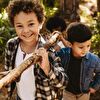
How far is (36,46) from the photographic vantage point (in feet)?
9.31

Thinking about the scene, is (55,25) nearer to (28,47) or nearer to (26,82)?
(28,47)

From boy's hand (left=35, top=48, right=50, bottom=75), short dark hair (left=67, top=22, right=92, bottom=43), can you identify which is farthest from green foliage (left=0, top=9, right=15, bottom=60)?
boy's hand (left=35, top=48, right=50, bottom=75)

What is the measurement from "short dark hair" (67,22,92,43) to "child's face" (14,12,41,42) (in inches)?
36.8

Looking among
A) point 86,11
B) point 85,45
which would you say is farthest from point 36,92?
point 86,11

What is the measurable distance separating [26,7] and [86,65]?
1.22m

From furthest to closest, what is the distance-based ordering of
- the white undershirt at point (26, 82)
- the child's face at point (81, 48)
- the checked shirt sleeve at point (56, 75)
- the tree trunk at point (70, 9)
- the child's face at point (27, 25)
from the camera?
the tree trunk at point (70, 9), the child's face at point (81, 48), the white undershirt at point (26, 82), the child's face at point (27, 25), the checked shirt sleeve at point (56, 75)

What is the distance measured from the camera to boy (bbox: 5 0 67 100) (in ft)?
8.52

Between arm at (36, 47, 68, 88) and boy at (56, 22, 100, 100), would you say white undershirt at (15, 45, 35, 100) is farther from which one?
boy at (56, 22, 100, 100)

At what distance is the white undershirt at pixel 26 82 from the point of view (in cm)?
276

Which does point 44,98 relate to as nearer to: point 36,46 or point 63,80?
point 63,80

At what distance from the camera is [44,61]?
238cm

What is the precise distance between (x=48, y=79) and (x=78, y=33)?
1192 mm

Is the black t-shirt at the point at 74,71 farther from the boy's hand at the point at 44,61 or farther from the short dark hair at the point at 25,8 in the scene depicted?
the boy's hand at the point at 44,61

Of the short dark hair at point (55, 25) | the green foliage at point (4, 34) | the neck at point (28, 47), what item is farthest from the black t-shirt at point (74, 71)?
the green foliage at point (4, 34)
